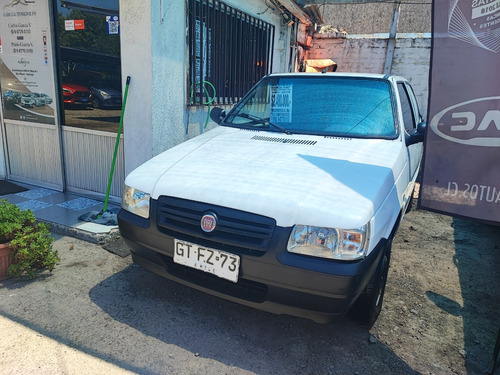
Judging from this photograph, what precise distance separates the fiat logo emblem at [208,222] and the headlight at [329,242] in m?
0.47

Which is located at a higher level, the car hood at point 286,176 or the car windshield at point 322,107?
the car windshield at point 322,107

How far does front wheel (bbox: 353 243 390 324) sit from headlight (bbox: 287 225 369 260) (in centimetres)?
50

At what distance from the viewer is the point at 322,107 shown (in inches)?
131

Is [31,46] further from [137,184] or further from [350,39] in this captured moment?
[350,39]

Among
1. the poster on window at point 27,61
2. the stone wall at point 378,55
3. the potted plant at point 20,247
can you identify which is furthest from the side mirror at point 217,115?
the stone wall at point 378,55

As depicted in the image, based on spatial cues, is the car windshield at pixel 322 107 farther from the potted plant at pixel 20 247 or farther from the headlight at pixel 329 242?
the potted plant at pixel 20 247

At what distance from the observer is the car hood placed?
213 centimetres

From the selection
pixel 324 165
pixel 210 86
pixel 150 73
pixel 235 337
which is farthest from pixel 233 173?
pixel 210 86

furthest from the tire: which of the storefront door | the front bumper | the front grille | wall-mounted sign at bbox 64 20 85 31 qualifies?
wall-mounted sign at bbox 64 20 85 31

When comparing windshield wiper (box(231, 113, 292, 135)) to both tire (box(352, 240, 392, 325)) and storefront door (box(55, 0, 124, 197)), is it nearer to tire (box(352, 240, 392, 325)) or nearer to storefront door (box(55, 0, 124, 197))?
tire (box(352, 240, 392, 325))

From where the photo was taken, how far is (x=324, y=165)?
2.59 m

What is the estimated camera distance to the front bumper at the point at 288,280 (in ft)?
6.68

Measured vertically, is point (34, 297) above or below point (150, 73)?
below

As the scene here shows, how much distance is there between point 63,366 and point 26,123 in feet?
13.8
